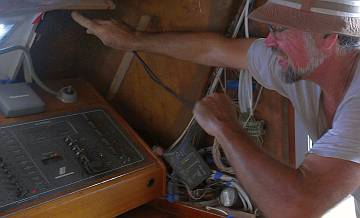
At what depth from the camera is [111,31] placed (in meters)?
1.35

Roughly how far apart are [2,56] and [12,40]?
54 millimetres

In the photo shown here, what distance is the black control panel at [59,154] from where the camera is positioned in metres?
1.08

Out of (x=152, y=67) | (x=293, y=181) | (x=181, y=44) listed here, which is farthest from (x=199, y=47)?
(x=293, y=181)

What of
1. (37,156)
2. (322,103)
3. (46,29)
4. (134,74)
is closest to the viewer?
(37,156)

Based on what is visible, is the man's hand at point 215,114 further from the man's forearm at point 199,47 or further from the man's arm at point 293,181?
the man's forearm at point 199,47

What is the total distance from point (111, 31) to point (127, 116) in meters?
0.32

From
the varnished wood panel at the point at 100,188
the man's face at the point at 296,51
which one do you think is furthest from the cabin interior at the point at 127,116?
the man's face at the point at 296,51

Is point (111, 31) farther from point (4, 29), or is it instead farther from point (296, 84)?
point (296, 84)

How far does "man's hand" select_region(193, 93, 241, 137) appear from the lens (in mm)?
1140


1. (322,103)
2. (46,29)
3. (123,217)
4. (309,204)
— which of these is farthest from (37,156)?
(322,103)

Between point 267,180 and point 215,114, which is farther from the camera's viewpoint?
point 215,114

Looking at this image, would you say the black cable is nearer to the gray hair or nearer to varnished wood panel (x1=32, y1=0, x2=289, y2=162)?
varnished wood panel (x1=32, y1=0, x2=289, y2=162)

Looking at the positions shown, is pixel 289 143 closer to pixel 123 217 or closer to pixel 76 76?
pixel 123 217

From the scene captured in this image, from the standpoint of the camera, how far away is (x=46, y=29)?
1.38m
